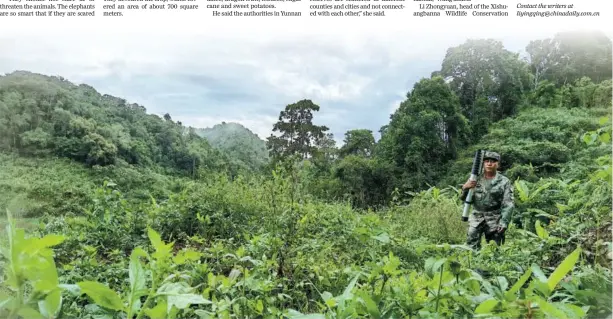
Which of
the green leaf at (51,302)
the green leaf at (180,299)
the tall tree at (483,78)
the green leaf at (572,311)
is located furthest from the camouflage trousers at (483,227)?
the tall tree at (483,78)

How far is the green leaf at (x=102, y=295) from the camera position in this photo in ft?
1.68

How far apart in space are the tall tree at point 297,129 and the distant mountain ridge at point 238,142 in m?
4.65

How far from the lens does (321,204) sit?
538 centimetres

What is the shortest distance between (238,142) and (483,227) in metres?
11.7

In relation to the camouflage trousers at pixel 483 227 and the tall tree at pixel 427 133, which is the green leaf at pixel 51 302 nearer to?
the camouflage trousers at pixel 483 227

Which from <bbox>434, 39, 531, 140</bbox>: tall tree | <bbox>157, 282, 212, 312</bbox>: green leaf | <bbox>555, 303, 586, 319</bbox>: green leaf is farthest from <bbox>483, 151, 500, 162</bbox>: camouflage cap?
<bbox>434, 39, 531, 140</bbox>: tall tree

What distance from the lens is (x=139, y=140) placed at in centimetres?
1088

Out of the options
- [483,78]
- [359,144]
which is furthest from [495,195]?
[359,144]

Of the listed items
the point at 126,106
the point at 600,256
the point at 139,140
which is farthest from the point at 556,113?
the point at 126,106

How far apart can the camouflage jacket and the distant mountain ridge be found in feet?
32.3

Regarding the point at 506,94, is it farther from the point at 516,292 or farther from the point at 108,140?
the point at 516,292

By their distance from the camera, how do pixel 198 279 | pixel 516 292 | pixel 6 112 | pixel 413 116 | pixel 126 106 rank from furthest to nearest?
pixel 126 106
pixel 413 116
pixel 6 112
pixel 198 279
pixel 516 292

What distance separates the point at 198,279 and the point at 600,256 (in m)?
1.79

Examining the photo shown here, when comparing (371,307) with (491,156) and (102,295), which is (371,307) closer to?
(102,295)
